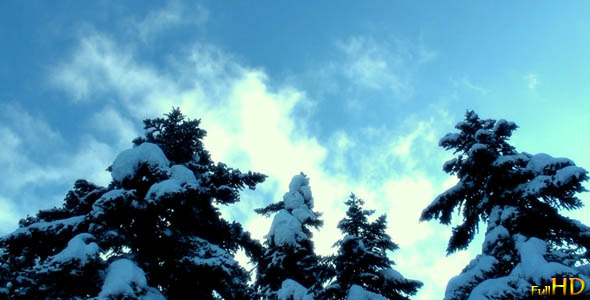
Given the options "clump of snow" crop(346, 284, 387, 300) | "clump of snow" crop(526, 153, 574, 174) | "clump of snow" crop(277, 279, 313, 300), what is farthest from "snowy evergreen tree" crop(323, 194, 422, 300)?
"clump of snow" crop(526, 153, 574, 174)

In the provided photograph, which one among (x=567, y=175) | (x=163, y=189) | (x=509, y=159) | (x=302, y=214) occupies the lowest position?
(x=163, y=189)

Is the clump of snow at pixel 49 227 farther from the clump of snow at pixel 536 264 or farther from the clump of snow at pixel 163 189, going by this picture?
the clump of snow at pixel 536 264

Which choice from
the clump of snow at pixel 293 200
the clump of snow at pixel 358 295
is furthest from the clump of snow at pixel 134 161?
the clump of snow at pixel 293 200

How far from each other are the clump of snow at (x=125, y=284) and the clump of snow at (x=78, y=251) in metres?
0.65

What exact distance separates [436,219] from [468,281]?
13.3ft

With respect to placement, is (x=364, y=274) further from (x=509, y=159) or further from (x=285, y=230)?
(x=509, y=159)

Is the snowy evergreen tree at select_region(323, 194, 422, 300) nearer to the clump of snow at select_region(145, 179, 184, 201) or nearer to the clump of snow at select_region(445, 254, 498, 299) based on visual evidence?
the clump of snow at select_region(445, 254, 498, 299)

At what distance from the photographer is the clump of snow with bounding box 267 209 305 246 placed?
17.7 meters

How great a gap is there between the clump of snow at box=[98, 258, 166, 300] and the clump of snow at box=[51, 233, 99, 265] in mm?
651

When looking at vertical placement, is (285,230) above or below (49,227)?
above

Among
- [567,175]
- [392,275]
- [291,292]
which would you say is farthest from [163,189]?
[567,175]

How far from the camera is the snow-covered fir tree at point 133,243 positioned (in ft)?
25.8

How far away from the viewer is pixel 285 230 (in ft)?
59.0

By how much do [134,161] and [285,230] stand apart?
948 cm
